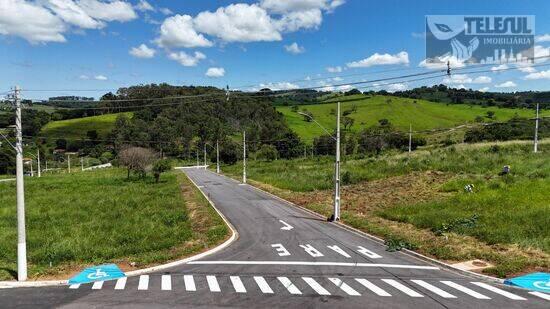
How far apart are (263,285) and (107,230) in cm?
1636

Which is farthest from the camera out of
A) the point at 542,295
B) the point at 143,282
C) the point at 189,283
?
the point at 143,282

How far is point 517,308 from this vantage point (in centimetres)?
1458

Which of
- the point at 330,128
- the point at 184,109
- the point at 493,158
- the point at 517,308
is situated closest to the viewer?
the point at 517,308

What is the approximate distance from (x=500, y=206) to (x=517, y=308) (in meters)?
18.0

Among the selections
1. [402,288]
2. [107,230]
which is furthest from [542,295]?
[107,230]

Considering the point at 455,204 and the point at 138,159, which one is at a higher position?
the point at 138,159

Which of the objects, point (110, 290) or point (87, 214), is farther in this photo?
point (87, 214)

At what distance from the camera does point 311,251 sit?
78.4 ft

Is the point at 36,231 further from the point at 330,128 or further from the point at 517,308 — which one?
the point at 330,128

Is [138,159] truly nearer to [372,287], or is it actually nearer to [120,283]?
[120,283]

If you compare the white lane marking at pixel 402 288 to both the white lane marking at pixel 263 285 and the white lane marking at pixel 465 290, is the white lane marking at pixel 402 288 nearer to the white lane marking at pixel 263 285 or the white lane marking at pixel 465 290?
the white lane marking at pixel 465 290

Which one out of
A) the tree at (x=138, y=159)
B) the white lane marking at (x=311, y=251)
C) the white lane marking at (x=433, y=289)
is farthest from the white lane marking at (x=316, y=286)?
the tree at (x=138, y=159)

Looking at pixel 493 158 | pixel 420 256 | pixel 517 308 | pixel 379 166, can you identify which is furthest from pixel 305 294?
pixel 379 166

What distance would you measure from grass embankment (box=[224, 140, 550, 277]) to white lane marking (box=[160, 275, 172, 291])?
42.6 feet
